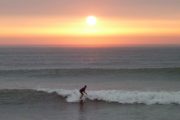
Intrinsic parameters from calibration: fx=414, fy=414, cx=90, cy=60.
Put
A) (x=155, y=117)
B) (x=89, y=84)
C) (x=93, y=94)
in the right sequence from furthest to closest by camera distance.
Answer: (x=89, y=84) < (x=93, y=94) < (x=155, y=117)

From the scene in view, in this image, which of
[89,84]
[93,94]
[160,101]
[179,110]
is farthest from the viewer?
[89,84]

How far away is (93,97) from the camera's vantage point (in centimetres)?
2439

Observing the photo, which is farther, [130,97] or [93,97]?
[93,97]

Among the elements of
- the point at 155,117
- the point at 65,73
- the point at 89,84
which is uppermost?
the point at 65,73

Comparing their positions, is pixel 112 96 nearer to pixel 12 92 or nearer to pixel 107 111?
pixel 107 111

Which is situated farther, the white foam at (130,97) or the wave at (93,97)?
the wave at (93,97)

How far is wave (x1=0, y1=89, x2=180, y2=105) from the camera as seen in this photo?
923 inches

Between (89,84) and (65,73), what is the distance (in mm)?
8557

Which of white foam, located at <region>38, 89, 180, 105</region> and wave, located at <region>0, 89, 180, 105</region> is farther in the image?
wave, located at <region>0, 89, 180, 105</region>

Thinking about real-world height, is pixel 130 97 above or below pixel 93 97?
below

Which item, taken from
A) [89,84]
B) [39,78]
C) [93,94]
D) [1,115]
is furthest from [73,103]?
[39,78]

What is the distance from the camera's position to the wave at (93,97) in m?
23.4

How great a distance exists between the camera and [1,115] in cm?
2003

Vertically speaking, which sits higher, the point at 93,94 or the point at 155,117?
the point at 93,94
